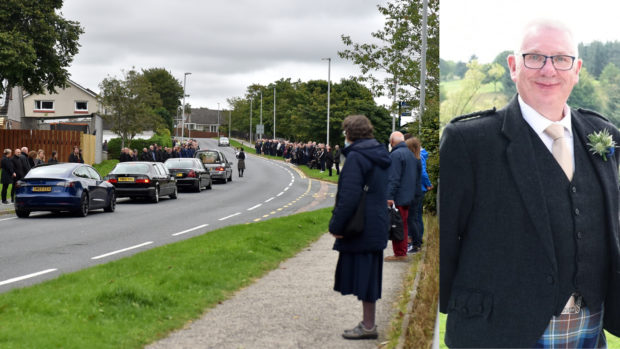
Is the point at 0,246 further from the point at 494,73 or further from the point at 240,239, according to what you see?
the point at 494,73

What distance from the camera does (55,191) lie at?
1994 cm

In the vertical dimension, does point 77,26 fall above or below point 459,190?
above

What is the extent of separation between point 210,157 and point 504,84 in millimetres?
38939

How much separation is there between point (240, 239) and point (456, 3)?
11167mm

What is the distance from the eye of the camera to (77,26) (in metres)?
44.0

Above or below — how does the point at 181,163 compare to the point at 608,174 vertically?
below

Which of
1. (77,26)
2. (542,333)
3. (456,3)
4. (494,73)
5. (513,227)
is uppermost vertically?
(77,26)

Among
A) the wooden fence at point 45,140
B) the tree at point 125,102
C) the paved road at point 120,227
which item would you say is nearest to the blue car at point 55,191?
the paved road at point 120,227

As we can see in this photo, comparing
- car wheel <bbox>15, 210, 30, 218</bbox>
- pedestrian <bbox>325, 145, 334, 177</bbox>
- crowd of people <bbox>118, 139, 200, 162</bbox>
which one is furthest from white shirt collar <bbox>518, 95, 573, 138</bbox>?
pedestrian <bbox>325, 145, 334, 177</bbox>

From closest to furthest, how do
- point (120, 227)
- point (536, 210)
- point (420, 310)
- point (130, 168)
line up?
1. point (536, 210)
2. point (420, 310)
3. point (120, 227)
4. point (130, 168)

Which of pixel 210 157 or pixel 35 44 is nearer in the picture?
pixel 210 157

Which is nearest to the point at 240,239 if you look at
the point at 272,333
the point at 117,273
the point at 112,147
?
the point at 117,273

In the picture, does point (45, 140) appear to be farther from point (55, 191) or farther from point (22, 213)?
point (55, 191)

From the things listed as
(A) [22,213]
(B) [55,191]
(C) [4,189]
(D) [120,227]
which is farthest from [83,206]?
(C) [4,189]
